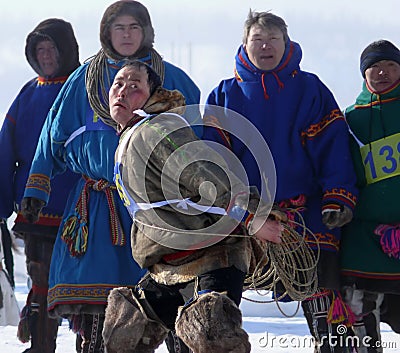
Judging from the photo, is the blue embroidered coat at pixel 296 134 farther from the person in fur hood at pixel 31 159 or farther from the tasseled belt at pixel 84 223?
the person in fur hood at pixel 31 159

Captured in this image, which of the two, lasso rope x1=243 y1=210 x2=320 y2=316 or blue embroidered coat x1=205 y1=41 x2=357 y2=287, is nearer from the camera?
lasso rope x1=243 y1=210 x2=320 y2=316

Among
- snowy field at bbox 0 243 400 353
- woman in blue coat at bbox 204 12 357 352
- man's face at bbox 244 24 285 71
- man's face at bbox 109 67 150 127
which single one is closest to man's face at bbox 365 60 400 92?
woman in blue coat at bbox 204 12 357 352

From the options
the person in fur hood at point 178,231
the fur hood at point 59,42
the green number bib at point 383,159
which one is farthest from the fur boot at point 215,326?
the fur hood at point 59,42

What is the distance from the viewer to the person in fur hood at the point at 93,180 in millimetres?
5840

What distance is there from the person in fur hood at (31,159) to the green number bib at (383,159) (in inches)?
72.7

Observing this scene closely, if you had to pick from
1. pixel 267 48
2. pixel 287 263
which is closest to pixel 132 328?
pixel 287 263

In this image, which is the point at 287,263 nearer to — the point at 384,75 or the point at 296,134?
the point at 296,134

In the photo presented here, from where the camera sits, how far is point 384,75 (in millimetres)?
5637

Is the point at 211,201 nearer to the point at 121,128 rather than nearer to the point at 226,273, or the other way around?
the point at 226,273

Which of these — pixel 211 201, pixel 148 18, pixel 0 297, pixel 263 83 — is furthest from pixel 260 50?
pixel 0 297

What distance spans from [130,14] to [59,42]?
36.9 inches

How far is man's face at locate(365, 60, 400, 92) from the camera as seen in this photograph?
564 cm

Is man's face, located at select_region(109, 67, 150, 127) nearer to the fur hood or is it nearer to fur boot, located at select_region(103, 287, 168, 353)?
fur boot, located at select_region(103, 287, 168, 353)

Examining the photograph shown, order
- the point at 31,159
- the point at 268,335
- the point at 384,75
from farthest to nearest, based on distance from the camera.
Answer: the point at 268,335 → the point at 31,159 → the point at 384,75
